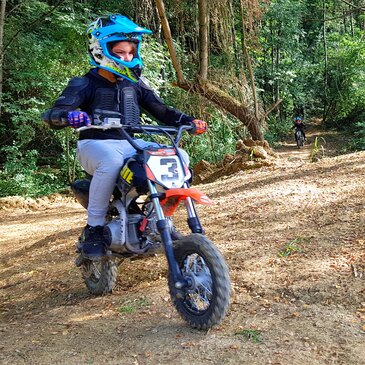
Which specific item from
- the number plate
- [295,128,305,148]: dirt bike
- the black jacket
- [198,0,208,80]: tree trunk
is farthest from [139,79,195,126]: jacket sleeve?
[295,128,305,148]: dirt bike

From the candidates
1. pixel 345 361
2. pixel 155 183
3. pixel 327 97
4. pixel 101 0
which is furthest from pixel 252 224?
pixel 327 97

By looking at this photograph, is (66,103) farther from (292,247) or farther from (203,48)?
(203,48)

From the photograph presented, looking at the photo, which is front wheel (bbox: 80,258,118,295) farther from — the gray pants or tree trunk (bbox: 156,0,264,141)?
tree trunk (bbox: 156,0,264,141)

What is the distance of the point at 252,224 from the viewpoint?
5199mm

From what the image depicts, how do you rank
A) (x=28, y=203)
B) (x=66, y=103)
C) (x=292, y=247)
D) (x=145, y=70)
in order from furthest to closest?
(x=145, y=70), (x=28, y=203), (x=292, y=247), (x=66, y=103)

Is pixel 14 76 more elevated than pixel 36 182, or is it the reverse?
pixel 14 76

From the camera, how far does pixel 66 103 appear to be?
11.4 feet

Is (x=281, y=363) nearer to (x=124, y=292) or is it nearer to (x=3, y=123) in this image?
(x=124, y=292)

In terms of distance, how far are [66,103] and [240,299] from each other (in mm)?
1894

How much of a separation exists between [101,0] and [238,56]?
229 inches

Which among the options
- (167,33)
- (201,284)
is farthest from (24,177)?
(201,284)

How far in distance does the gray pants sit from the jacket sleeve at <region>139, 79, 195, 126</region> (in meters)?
0.51

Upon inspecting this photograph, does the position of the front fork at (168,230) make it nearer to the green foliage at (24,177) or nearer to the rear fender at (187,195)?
the rear fender at (187,195)

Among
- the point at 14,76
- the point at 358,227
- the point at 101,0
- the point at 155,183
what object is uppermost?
the point at 101,0
